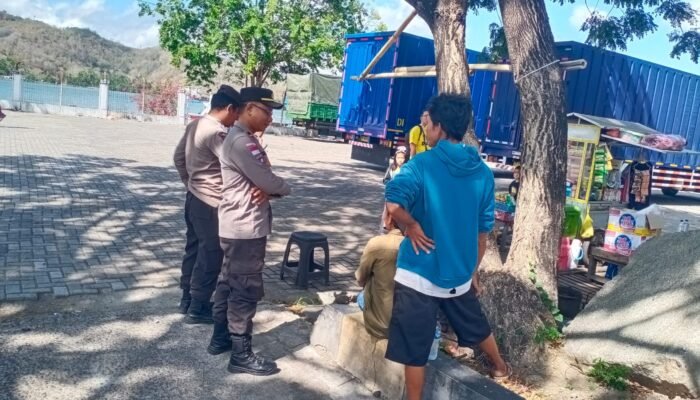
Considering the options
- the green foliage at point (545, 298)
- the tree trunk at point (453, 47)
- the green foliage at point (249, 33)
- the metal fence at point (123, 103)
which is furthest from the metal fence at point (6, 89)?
the green foliage at point (545, 298)

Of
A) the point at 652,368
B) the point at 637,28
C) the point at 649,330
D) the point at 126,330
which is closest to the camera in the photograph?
the point at 652,368

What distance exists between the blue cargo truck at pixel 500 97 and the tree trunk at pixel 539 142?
7523 millimetres

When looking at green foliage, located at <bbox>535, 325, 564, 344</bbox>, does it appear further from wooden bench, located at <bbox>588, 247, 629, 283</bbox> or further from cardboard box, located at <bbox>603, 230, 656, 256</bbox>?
cardboard box, located at <bbox>603, 230, 656, 256</bbox>

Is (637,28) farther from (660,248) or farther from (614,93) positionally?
(614,93)

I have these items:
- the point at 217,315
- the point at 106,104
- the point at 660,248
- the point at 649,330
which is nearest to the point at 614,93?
the point at 660,248

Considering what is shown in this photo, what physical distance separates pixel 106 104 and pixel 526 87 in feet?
92.2

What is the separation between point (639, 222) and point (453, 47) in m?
2.76

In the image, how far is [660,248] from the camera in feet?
15.1

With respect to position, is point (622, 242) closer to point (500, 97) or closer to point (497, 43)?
point (497, 43)

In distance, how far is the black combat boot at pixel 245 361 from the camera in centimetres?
361

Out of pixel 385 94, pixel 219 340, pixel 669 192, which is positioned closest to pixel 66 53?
pixel 385 94

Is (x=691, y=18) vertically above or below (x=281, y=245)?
above

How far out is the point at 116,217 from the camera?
7.55m

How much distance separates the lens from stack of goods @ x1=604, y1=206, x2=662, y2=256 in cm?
580
